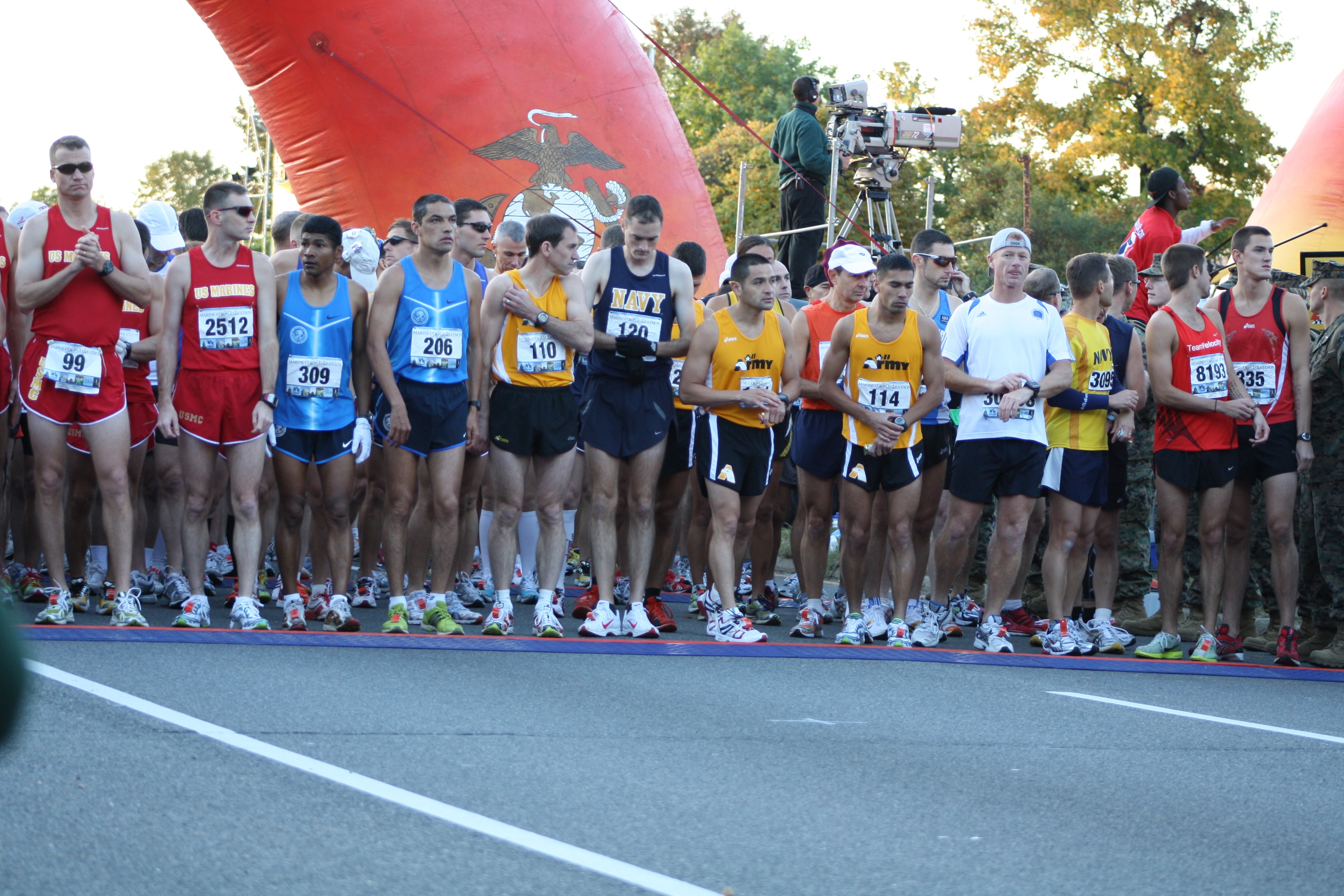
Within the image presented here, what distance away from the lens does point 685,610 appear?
9.97m

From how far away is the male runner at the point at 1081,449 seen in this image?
8344 millimetres

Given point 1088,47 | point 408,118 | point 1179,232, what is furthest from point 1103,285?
point 1088,47

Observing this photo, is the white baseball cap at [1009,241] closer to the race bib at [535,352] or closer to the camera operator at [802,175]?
the race bib at [535,352]

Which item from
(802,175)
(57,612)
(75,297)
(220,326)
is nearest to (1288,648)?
(220,326)

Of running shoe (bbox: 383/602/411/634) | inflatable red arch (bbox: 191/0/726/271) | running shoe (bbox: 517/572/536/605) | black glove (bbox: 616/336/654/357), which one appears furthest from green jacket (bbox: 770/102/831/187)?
→ running shoe (bbox: 383/602/411/634)

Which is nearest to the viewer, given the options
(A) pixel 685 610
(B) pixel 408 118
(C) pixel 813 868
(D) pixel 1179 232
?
(C) pixel 813 868

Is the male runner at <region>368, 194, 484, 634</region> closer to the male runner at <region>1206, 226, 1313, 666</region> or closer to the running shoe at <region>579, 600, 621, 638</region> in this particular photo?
the running shoe at <region>579, 600, 621, 638</region>

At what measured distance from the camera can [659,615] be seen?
28.5ft

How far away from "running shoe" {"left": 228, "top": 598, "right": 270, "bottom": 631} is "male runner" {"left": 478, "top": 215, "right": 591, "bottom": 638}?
1.11 metres

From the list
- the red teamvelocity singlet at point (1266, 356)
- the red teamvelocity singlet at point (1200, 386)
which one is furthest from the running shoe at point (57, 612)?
the red teamvelocity singlet at point (1266, 356)

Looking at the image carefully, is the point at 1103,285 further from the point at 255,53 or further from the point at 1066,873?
the point at 255,53

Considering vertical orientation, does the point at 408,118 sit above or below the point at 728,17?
below

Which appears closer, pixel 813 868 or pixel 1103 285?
pixel 813 868

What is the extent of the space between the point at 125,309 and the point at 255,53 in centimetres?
846
